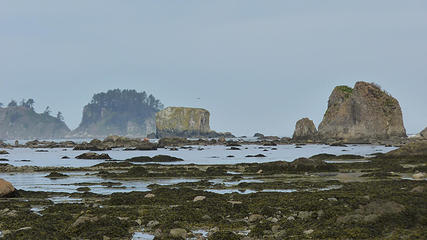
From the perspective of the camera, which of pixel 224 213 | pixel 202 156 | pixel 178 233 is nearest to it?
pixel 178 233

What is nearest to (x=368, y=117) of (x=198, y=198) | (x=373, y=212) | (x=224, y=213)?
(x=198, y=198)

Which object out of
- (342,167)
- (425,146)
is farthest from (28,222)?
(425,146)

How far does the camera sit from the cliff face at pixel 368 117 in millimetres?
117875

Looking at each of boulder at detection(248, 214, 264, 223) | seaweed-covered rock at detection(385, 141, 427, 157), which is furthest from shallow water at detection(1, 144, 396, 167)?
boulder at detection(248, 214, 264, 223)

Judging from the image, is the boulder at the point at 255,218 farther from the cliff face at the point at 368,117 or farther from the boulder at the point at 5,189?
the cliff face at the point at 368,117

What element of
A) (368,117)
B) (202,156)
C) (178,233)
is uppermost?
(368,117)

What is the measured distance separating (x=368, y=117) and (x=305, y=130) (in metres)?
19.4

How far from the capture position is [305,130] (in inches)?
5226

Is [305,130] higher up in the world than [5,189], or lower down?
higher up

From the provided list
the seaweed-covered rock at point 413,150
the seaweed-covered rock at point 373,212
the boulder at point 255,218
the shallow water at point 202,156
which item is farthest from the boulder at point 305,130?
the seaweed-covered rock at point 373,212

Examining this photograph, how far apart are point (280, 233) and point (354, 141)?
107392 millimetres

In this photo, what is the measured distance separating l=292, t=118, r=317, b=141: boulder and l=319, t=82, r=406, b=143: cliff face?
27.5 ft

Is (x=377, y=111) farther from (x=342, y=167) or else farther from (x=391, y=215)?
(x=391, y=215)

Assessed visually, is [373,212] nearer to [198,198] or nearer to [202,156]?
[198,198]
